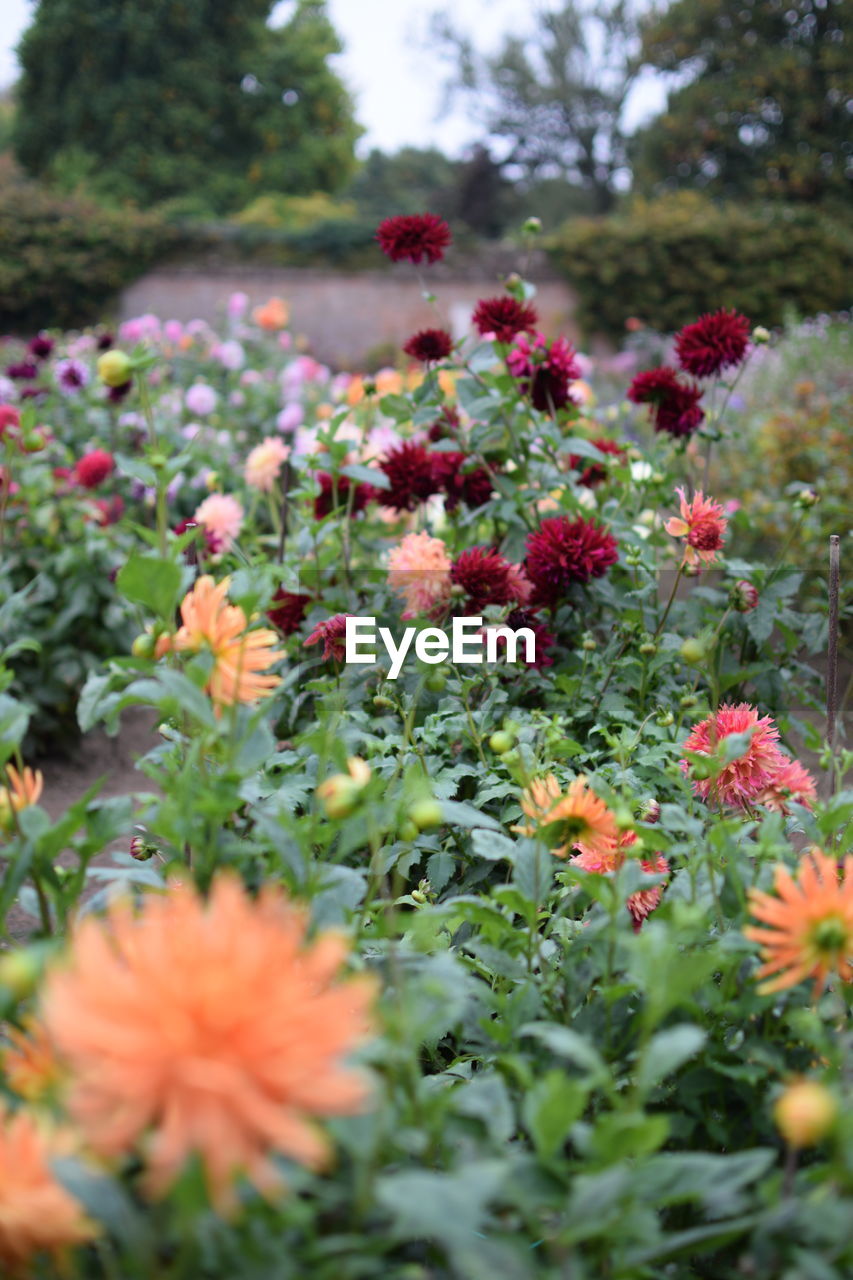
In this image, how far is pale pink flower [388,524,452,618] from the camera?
1.32 metres

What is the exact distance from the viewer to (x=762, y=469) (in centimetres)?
425

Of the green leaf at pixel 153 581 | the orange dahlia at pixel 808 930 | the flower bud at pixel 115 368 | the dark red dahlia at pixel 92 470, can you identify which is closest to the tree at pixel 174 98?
the dark red dahlia at pixel 92 470

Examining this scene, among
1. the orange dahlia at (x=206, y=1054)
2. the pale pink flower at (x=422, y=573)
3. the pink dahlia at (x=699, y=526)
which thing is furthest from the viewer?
the pale pink flower at (x=422, y=573)

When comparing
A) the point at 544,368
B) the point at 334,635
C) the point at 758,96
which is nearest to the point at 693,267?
the point at 758,96

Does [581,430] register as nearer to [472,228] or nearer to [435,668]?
[435,668]

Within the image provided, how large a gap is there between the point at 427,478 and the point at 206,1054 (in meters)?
1.13

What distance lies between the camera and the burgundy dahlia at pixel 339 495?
1542 mm

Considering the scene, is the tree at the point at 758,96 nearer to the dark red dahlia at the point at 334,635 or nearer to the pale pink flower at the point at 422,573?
the pale pink flower at the point at 422,573

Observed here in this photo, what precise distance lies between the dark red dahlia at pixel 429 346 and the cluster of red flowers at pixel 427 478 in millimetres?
126

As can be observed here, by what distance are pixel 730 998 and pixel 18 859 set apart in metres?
0.47

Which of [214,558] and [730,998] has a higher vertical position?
[214,558]

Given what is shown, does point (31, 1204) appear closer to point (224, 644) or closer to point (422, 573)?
point (224, 644)

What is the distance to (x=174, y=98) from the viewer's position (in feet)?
50.8

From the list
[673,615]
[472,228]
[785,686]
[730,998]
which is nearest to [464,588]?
[673,615]
